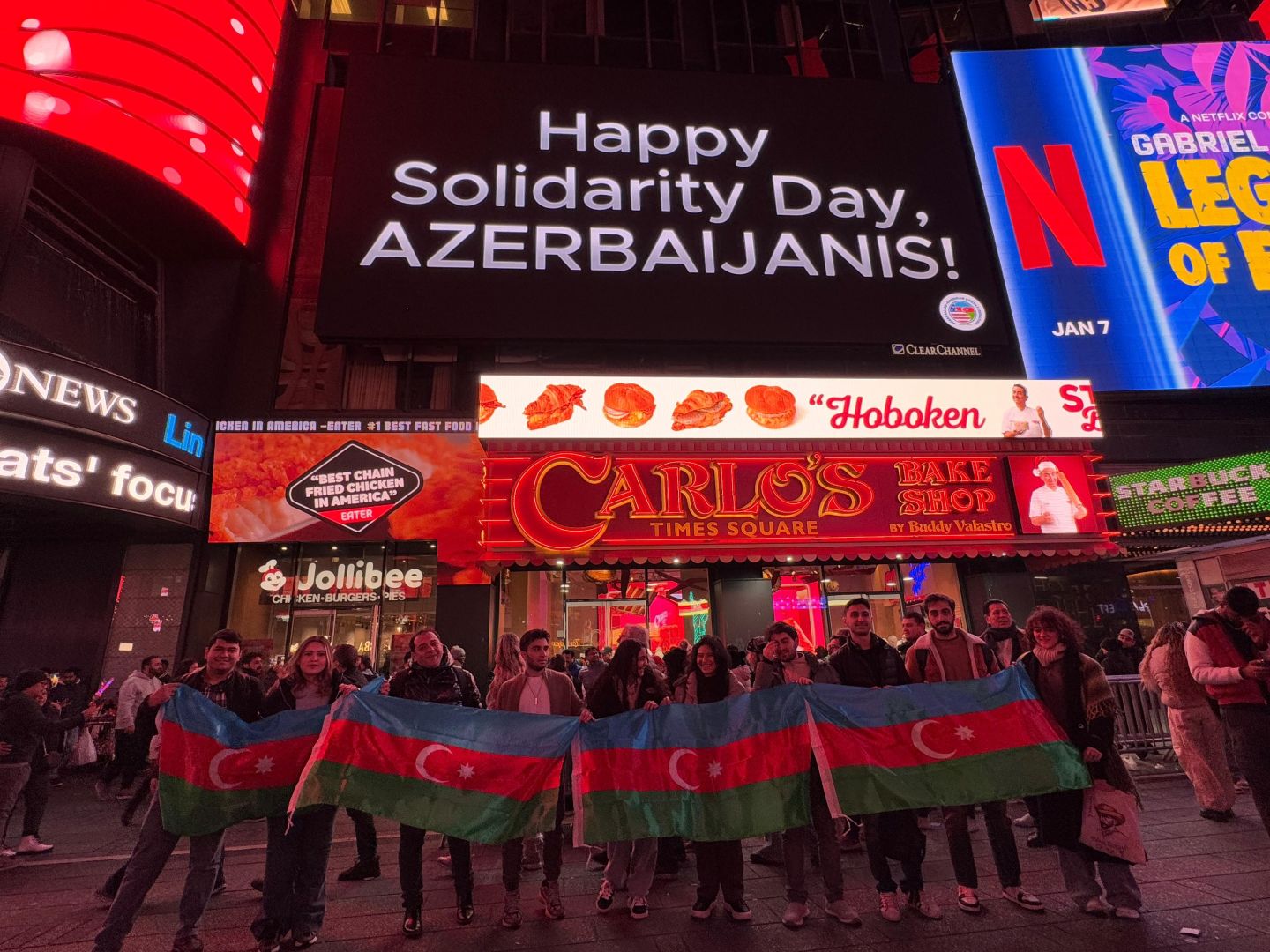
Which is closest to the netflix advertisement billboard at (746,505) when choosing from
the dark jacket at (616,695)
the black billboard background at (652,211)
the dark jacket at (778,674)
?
the black billboard background at (652,211)

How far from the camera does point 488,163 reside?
1711 cm

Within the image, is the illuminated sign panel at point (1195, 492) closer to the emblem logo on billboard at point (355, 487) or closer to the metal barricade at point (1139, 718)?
the metal barricade at point (1139, 718)

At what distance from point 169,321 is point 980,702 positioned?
17.7 metres

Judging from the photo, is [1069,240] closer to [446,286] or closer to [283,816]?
[446,286]

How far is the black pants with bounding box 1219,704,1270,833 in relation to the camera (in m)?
4.94

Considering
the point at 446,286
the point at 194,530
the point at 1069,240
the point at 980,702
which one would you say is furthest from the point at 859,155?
the point at 194,530

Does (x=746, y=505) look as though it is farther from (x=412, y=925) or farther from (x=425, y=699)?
(x=412, y=925)

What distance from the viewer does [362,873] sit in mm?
6062

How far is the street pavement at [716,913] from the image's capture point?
14.5 ft

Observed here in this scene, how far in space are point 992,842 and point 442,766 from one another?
4391 mm

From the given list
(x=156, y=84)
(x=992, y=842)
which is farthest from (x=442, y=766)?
(x=156, y=84)

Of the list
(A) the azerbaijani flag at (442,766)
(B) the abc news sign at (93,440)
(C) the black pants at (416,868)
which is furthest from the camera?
(B) the abc news sign at (93,440)

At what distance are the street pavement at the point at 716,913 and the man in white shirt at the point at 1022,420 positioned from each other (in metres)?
8.32

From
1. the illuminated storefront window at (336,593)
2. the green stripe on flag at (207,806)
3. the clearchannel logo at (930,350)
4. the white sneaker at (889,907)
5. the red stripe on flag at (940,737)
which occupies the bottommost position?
the white sneaker at (889,907)
